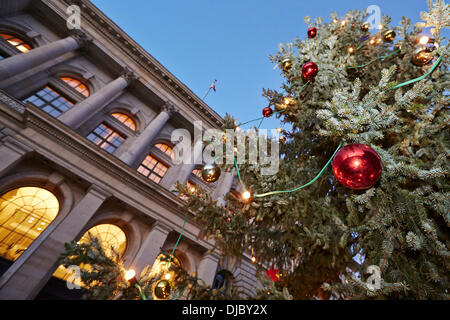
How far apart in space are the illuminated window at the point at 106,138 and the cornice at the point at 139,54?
5.15m

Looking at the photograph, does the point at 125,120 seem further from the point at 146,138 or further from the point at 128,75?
the point at 128,75

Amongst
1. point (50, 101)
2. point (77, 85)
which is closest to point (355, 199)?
point (50, 101)

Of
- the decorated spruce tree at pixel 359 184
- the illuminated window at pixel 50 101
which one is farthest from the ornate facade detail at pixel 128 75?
the decorated spruce tree at pixel 359 184

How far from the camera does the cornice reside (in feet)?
42.0

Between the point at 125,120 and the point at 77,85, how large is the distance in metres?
3.11

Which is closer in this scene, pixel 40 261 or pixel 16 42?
pixel 40 261

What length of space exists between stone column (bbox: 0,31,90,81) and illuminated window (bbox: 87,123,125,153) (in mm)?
3803

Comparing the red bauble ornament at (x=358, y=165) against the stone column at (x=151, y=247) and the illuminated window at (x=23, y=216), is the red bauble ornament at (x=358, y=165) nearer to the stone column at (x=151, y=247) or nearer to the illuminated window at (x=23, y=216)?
the stone column at (x=151, y=247)

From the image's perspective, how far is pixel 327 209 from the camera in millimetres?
3467

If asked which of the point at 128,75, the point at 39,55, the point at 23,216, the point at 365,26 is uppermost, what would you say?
the point at 128,75

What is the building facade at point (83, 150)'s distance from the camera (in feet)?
24.9

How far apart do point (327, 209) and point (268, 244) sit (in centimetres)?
137

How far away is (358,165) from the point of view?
5.99 ft
